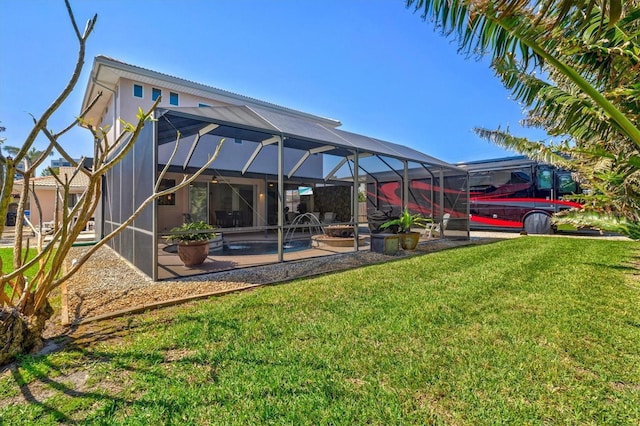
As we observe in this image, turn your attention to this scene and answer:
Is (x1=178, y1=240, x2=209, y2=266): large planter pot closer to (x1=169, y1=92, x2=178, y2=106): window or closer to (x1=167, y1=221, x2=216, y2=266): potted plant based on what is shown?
(x1=167, y1=221, x2=216, y2=266): potted plant

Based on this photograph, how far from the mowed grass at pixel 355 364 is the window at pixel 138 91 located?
40.4 ft

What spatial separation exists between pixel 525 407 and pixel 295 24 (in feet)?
29.0

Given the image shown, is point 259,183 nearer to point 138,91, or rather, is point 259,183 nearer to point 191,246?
point 138,91

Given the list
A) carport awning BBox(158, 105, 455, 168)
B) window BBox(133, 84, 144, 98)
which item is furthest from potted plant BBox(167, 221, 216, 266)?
window BBox(133, 84, 144, 98)

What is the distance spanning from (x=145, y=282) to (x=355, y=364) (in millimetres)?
4321

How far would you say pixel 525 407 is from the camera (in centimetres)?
193

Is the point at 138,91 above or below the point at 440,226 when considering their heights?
above

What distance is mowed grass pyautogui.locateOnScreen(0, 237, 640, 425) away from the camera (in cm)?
190

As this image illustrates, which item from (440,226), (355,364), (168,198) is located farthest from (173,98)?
(355,364)

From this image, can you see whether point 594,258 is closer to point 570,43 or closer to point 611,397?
point 570,43

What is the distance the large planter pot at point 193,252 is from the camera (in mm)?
6238

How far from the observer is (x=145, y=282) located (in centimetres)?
524

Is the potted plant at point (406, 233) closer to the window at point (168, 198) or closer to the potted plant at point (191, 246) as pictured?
the potted plant at point (191, 246)

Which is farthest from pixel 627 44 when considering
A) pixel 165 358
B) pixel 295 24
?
Result: pixel 295 24
